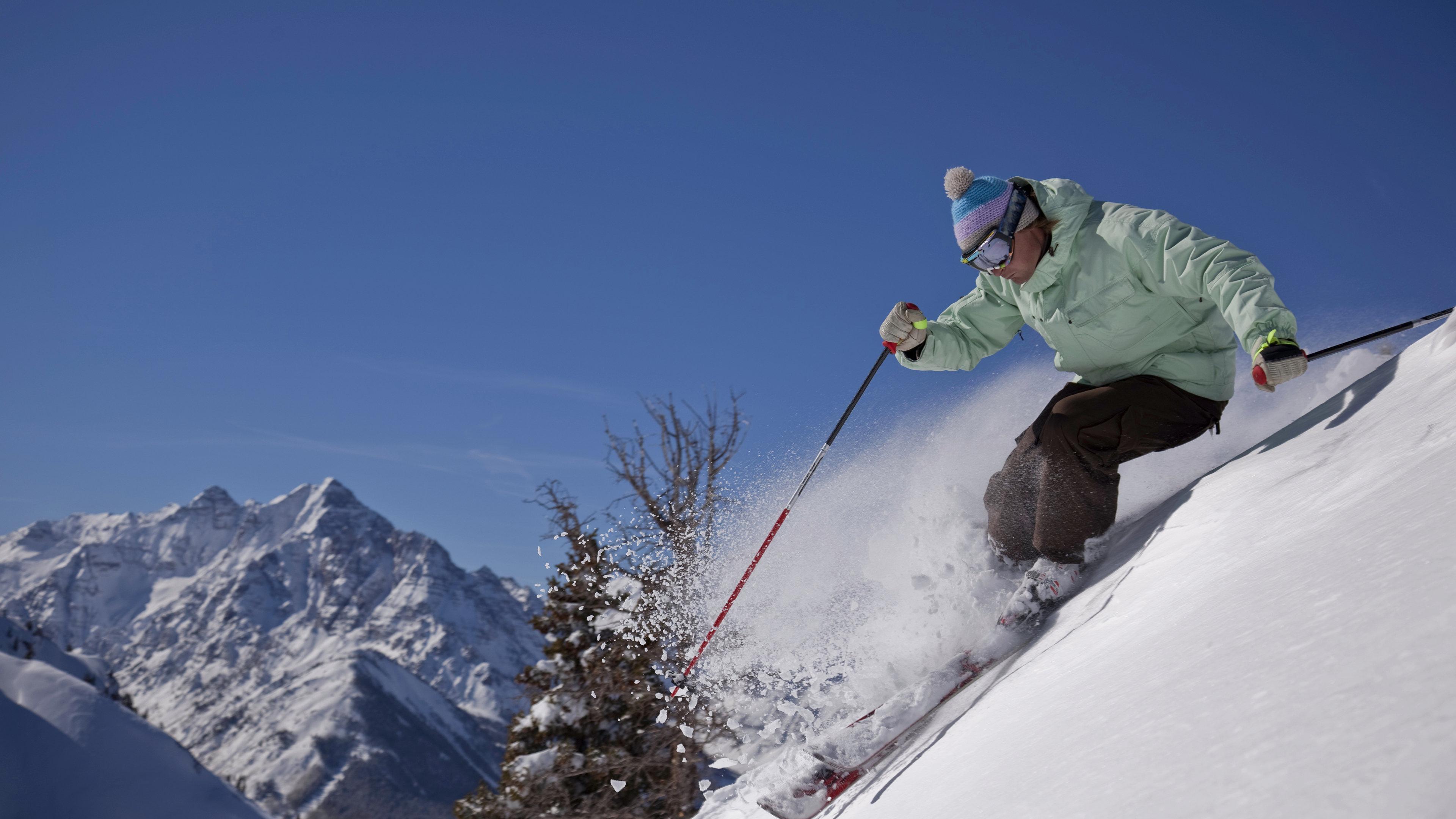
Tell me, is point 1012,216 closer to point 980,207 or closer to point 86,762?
point 980,207

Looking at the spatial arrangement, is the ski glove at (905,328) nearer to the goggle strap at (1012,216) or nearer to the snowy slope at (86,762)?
the goggle strap at (1012,216)

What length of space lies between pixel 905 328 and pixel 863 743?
6.20ft

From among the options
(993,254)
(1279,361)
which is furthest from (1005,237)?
(1279,361)

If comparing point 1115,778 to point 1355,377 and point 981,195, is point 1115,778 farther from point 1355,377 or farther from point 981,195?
point 1355,377

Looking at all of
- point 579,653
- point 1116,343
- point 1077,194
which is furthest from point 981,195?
point 579,653

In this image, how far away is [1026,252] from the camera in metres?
3.47

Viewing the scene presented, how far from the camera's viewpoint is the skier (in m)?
3.23

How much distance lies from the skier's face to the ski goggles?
26 mm

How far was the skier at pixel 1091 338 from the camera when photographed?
3227 millimetres

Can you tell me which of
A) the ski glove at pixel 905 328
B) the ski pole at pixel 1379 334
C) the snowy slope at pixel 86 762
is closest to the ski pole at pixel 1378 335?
the ski pole at pixel 1379 334

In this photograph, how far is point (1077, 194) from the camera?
3385mm

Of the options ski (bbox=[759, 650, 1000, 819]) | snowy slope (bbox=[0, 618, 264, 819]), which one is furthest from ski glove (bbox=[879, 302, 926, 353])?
snowy slope (bbox=[0, 618, 264, 819])

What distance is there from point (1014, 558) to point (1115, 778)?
2516 mm

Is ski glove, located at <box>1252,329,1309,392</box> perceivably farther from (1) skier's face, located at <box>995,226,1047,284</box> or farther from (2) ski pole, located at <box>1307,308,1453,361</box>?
(1) skier's face, located at <box>995,226,1047,284</box>
